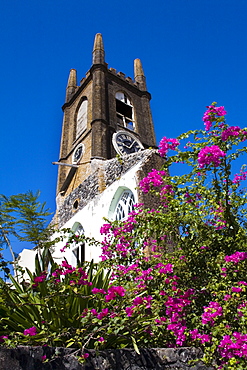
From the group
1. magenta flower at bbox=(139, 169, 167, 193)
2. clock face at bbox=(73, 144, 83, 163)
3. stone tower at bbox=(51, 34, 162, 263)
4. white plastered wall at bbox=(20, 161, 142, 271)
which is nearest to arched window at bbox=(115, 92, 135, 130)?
stone tower at bbox=(51, 34, 162, 263)

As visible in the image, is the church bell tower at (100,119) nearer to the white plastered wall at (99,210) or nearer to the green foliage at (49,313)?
the white plastered wall at (99,210)

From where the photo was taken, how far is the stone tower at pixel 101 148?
11539 millimetres

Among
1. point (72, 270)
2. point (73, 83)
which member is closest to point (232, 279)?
point (72, 270)

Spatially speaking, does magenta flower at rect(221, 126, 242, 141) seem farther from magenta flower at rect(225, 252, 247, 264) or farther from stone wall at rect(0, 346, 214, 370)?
stone wall at rect(0, 346, 214, 370)

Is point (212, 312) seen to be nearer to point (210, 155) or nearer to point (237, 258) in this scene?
point (237, 258)

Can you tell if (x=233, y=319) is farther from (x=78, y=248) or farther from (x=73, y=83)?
(x=73, y=83)

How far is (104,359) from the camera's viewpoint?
2982 millimetres

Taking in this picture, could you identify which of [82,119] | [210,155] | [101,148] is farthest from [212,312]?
[82,119]

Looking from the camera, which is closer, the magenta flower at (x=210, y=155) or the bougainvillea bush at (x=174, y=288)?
the bougainvillea bush at (x=174, y=288)

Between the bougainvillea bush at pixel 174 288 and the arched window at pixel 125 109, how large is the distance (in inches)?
609

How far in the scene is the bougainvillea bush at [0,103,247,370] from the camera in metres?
3.25

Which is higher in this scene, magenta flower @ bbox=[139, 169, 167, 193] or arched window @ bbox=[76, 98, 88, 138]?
arched window @ bbox=[76, 98, 88, 138]

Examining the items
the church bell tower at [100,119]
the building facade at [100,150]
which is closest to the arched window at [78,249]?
the building facade at [100,150]

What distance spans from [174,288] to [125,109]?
1908 cm
